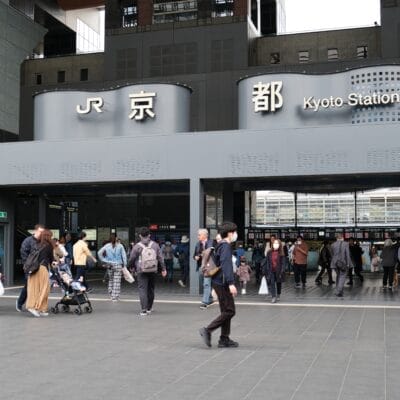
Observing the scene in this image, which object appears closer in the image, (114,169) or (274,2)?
(114,169)

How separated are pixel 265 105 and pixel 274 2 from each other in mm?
26734

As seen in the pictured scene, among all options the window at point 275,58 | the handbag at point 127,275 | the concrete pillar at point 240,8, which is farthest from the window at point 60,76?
the handbag at point 127,275

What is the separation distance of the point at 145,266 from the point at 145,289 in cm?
48

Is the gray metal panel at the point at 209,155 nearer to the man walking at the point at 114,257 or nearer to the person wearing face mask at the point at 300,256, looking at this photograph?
the man walking at the point at 114,257

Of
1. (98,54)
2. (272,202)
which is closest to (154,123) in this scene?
(272,202)

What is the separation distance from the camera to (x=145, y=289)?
11922mm

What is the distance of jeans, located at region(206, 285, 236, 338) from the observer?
7969 millimetres

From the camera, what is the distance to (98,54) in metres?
39.1

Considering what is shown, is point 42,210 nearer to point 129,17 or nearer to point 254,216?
point 254,216

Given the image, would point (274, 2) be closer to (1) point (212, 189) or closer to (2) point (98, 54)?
(2) point (98, 54)

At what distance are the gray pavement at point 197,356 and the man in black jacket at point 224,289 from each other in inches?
9.1

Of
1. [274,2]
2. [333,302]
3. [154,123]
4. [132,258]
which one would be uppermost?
[274,2]

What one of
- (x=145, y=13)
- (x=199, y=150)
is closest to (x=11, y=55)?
(x=145, y=13)

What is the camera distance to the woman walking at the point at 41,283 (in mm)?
11641
